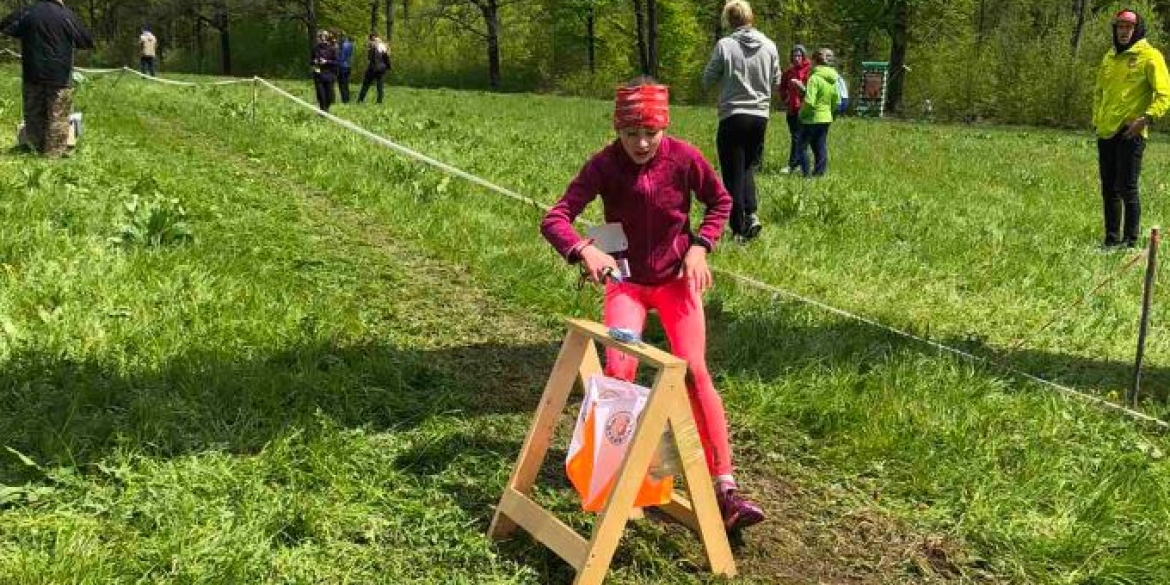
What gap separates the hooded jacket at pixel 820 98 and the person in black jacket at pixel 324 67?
1018cm

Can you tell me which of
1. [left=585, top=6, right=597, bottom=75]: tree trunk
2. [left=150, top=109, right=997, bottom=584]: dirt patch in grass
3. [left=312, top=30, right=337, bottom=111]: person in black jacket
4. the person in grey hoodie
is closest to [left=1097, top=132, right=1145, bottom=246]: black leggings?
the person in grey hoodie

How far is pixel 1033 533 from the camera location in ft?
11.9

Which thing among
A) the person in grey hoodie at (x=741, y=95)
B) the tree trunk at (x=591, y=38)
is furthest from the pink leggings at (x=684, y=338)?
the tree trunk at (x=591, y=38)

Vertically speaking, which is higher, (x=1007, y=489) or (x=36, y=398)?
(x=36, y=398)

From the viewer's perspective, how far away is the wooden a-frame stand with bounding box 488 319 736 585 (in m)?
3.02

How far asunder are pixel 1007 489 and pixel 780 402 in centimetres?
120

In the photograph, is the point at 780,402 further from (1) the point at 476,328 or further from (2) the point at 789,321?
(1) the point at 476,328

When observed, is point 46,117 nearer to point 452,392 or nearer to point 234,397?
point 234,397

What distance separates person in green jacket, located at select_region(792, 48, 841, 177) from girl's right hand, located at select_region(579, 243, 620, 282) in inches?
Answer: 408

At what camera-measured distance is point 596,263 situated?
3.37 m

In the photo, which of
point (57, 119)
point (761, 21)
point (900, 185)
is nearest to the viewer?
point (57, 119)

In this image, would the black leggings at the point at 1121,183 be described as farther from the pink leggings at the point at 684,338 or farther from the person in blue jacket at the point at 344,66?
the person in blue jacket at the point at 344,66

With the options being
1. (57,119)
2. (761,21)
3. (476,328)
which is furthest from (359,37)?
(476,328)

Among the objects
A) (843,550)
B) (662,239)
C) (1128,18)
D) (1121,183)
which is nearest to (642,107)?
(662,239)
